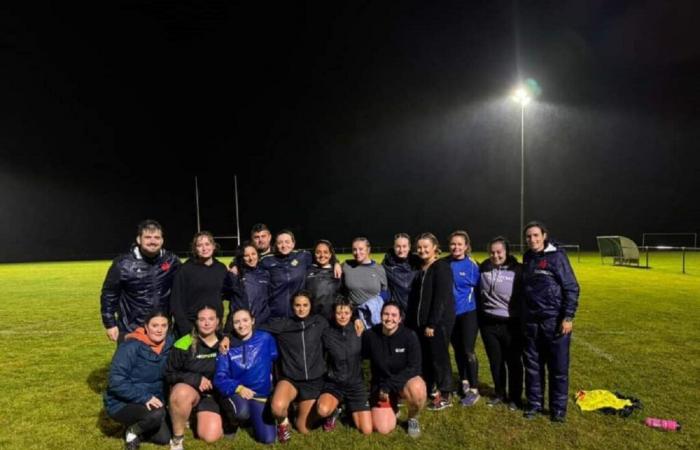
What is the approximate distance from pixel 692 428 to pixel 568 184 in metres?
30.5

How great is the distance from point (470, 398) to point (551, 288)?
1309mm

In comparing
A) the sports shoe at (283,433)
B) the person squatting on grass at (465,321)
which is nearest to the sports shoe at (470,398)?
the person squatting on grass at (465,321)

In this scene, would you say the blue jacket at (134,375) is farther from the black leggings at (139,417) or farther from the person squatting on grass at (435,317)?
the person squatting on grass at (435,317)

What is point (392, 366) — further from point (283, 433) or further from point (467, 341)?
point (283, 433)

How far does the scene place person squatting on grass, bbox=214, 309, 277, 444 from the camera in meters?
3.34

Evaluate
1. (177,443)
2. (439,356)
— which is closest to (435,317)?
(439,356)

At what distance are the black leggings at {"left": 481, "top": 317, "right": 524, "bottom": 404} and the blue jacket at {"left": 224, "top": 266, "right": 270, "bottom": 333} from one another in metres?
2.11

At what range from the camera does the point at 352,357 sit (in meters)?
3.59

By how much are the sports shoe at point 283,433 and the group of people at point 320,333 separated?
1cm

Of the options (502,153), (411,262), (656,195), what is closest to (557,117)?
(502,153)

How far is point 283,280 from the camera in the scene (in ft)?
13.3

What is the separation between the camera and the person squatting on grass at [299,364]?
3344 mm

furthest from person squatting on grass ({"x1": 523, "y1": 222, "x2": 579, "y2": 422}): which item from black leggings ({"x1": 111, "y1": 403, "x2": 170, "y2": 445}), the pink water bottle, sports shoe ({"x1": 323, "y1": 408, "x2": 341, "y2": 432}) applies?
black leggings ({"x1": 111, "y1": 403, "x2": 170, "y2": 445})

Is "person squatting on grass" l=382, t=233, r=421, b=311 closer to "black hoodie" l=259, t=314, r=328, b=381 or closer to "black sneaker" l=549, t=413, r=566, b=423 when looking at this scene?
"black hoodie" l=259, t=314, r=328, b=381
